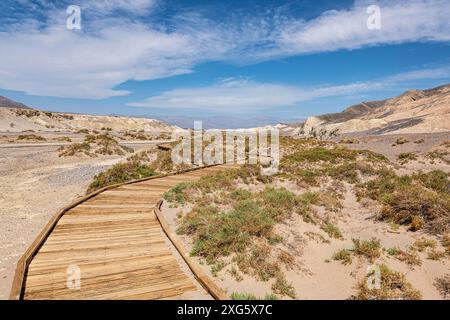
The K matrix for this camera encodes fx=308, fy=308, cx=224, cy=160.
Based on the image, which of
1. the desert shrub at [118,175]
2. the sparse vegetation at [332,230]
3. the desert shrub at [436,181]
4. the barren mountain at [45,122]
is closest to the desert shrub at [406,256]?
the sparse vegetation at [332,230]

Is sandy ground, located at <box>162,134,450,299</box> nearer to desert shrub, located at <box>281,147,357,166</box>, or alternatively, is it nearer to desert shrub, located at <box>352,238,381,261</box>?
desert shrub, located at <box>352,238,381,261</box>

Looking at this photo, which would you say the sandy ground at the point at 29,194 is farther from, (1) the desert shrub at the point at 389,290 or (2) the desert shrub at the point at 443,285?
(2) the desert shrub at the point at 443,285

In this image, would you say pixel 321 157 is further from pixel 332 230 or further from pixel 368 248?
pixel 368 248

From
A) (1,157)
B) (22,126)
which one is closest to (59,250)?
(1,157)

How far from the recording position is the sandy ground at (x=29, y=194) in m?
8.87

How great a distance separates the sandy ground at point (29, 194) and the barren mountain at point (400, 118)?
6459 centimetres

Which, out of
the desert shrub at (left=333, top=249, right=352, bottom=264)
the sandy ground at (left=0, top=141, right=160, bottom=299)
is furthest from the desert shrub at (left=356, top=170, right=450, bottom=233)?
the sandy ground at (left=0, top=141, right=160, bottom=299)

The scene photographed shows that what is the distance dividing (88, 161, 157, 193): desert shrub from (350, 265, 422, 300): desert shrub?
1335 centimetres

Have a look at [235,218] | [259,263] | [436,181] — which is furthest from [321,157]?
[259,263]

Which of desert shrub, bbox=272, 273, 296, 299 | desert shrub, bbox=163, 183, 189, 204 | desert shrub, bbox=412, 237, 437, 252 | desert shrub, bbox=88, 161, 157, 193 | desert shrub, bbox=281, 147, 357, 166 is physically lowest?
desert shrub, bbox=272, 273, 296, 299

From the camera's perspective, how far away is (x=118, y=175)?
1783cm

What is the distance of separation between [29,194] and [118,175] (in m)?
4.44

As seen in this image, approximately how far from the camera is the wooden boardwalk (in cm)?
631
